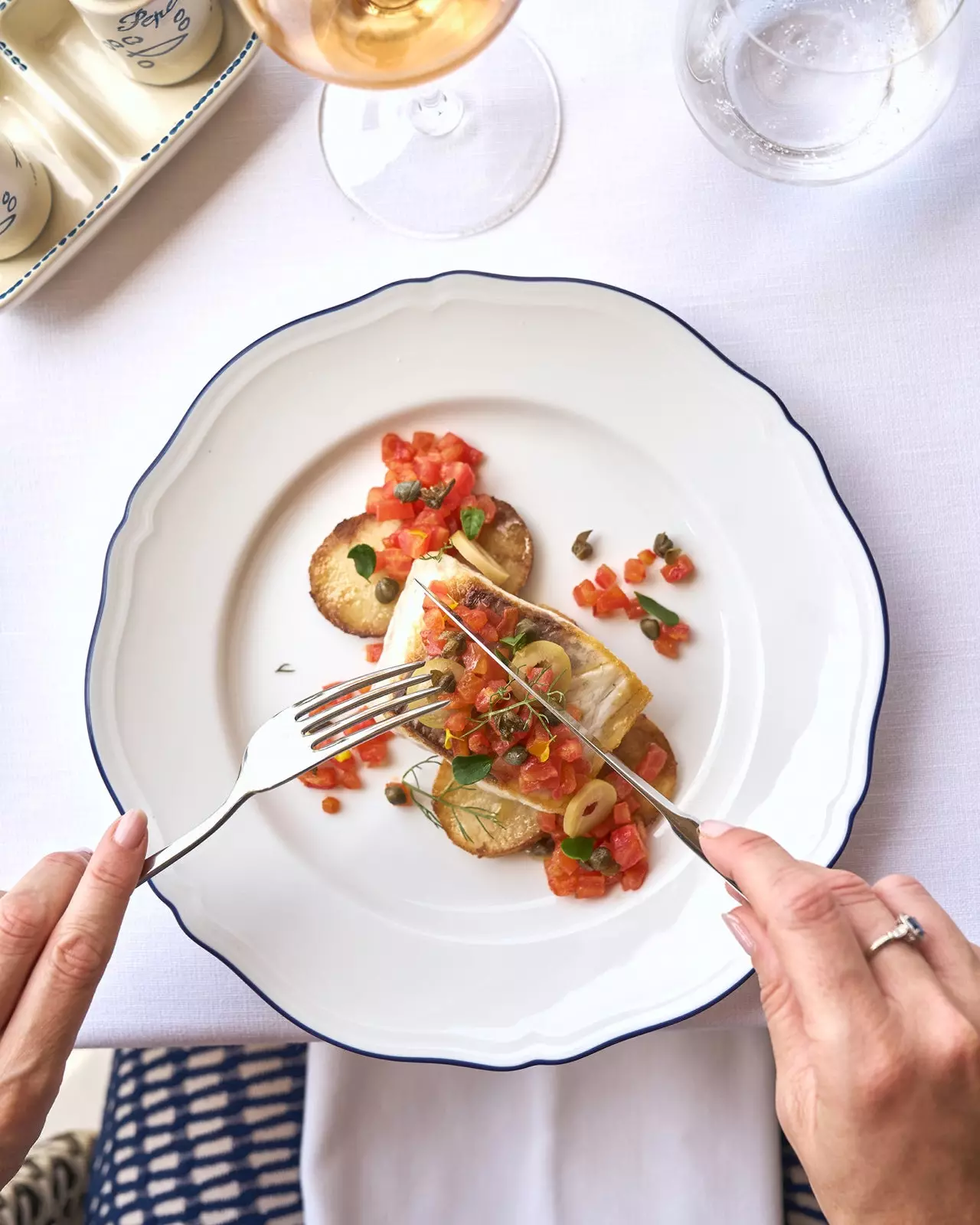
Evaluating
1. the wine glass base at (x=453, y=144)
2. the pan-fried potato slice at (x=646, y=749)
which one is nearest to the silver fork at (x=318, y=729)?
the pan-fried potato slice at (x=646, y=749)

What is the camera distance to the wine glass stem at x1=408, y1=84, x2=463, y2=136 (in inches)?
92.6

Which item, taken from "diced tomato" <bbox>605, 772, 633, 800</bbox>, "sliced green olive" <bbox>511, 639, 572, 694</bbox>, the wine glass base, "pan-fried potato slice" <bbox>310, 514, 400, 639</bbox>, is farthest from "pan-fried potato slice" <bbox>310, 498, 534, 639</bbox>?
the wine glass base

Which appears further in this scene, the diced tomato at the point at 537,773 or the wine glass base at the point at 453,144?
the wine glass base at the point at 453,144

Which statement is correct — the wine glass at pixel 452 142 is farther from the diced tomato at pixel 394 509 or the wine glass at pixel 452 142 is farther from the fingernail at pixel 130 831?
the fingernail at pixel 130 831

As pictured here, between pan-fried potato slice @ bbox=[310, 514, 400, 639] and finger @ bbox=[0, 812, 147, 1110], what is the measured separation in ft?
2.43

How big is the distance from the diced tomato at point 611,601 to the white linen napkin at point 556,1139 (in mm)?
1038

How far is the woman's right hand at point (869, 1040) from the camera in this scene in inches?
61.4

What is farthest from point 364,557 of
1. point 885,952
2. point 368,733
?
point 885,952

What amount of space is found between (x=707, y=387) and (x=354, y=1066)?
1814 mm

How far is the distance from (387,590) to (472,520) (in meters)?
0.26

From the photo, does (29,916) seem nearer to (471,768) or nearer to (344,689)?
(344,689)

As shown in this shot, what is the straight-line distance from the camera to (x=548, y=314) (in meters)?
2.23

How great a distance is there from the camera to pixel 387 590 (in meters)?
2.29

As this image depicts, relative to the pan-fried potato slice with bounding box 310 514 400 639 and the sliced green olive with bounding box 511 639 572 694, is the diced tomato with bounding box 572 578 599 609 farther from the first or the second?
the pan-fried potato slice with bounding box 310 514 400 639
